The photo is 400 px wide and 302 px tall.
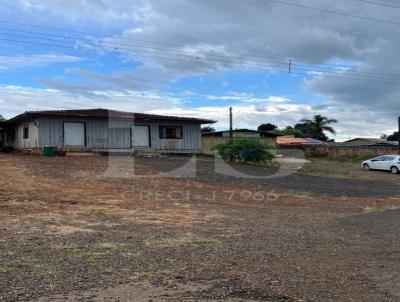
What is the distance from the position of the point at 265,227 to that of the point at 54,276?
575 cm

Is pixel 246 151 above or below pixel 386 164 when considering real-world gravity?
above

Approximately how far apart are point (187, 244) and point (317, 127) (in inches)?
3541

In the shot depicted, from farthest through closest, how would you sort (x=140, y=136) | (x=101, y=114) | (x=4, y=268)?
(x=140, y=136)
(x=101, y=114)
(x=4, y=268)

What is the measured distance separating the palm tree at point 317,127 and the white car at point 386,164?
53.8 m

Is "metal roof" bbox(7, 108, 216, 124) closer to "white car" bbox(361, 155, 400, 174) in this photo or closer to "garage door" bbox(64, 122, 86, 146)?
"garage door" bbox(64, 122, 86, 146)

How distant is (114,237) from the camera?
9180 mm

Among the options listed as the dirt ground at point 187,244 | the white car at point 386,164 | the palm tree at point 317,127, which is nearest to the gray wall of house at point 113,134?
the white car at point 386,164

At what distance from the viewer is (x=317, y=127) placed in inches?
3767

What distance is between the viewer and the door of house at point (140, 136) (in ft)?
119

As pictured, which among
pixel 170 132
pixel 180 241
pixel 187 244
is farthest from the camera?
pixel 170 132

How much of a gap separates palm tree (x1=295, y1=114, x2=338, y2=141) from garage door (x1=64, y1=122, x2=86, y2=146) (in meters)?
66.5

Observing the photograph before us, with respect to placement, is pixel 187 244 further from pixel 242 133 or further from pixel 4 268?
pixel 242 133

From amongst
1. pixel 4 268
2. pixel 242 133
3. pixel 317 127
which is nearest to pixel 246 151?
pixel 242 133

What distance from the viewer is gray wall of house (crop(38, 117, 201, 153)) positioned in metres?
32.8
